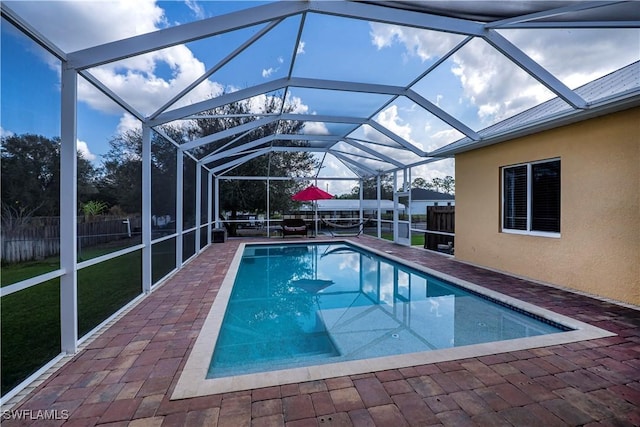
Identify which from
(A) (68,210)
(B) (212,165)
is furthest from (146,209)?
(B) (212,165)

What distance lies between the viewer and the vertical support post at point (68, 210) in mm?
2801

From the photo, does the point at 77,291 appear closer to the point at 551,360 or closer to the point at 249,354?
the point at 249,354

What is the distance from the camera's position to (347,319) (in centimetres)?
436

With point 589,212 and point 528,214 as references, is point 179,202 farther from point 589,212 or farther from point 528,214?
point 589,212

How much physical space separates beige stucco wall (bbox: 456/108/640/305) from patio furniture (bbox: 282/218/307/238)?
783 cm

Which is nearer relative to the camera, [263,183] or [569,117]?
[569,117]

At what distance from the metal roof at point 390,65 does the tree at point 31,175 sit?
83cm

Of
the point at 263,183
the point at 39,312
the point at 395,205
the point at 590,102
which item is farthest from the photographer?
the point at 263,183

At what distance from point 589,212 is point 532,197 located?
111 centimetres

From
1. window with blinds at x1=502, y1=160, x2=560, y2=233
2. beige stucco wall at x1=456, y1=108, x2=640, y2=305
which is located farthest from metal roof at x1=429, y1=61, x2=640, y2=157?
window with blinds at x1=502, y1=160, x2=560, y2=233

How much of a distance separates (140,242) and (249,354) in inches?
99.2

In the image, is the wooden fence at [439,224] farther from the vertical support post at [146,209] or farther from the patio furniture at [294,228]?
the vertical support post at [146,209]

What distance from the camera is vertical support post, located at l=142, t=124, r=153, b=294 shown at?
15.1ft

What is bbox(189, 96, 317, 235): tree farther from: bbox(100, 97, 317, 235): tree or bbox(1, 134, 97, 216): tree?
bbox(1, 134, 97, 216): tree
